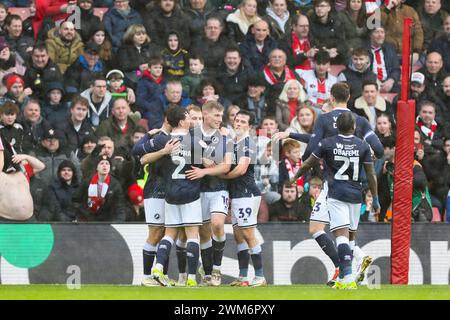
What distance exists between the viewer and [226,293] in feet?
44.3

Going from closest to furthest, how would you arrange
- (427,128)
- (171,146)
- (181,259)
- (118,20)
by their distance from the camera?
(171,146)
(181,259)
(427,128)
(118,20)

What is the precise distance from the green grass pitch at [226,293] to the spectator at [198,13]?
6286mm

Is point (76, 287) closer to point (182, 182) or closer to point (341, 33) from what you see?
point (182, 182)

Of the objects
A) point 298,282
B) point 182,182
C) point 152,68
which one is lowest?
point 298,282

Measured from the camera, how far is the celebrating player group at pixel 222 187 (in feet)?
A: 46.4

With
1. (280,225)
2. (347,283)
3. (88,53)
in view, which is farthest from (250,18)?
(347,283)

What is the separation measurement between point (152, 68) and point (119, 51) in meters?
0.71

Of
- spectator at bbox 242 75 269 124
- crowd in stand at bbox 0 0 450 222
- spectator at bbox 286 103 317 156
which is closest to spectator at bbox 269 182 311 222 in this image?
crowd in stand at bbox 0 0 450 222

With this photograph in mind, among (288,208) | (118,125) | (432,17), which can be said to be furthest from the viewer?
(432,17)

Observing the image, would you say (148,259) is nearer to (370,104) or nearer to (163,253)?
(163,253)

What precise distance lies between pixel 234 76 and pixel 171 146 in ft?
15.9

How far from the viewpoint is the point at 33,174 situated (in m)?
17.7

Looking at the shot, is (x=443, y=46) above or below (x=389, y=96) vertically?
above

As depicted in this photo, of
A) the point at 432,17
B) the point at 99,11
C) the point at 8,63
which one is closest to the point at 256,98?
the point at 99,11
